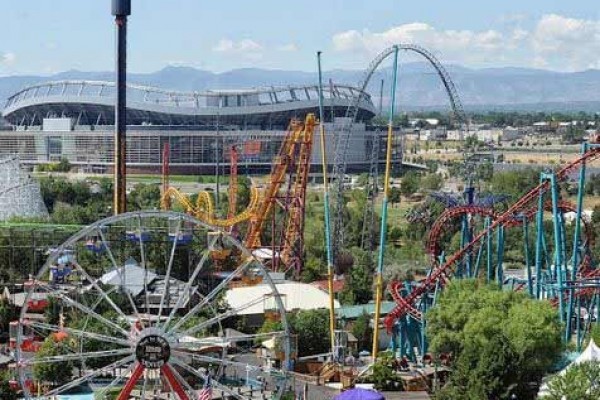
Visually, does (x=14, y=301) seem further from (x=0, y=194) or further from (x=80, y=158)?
(x=80, y=158)

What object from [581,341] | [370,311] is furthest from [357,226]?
[581,341]

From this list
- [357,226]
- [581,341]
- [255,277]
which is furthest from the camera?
[357,226]

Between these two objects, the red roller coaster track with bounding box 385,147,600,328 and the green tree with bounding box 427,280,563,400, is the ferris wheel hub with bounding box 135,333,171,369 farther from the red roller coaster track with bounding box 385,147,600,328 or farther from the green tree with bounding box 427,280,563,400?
the red roller coaster track with bounding box 385,147,600,328

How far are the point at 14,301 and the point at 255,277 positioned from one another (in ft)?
29.3

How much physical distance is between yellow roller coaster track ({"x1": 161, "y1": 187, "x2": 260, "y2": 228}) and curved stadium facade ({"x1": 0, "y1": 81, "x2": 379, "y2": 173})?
1459 inches

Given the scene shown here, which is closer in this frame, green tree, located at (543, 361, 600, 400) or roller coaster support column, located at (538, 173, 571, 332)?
green tree, located at (543, 361, 600, 400)

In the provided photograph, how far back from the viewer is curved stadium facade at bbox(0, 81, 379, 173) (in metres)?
96.8

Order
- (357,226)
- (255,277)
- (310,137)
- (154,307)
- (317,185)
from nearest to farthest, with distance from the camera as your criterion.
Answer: (154,307) → (255,277) → (310,137) → (357,226) → (317,185)

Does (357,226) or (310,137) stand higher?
(310,137)

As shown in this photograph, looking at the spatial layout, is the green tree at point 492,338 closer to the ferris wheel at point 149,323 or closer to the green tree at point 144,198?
the ferris wheel at point 149,323

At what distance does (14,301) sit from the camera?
3644 centimetres

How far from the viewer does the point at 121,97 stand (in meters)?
45.2

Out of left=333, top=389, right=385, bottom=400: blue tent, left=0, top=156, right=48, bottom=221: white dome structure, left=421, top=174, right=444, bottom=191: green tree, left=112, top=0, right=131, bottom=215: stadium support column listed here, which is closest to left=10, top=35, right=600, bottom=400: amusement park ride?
left=112, top=0, right=131, bottom=215: stadium support column

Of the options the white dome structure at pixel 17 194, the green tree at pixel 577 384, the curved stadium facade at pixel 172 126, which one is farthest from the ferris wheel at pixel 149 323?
the curved stadium facade at pixel 172 126
